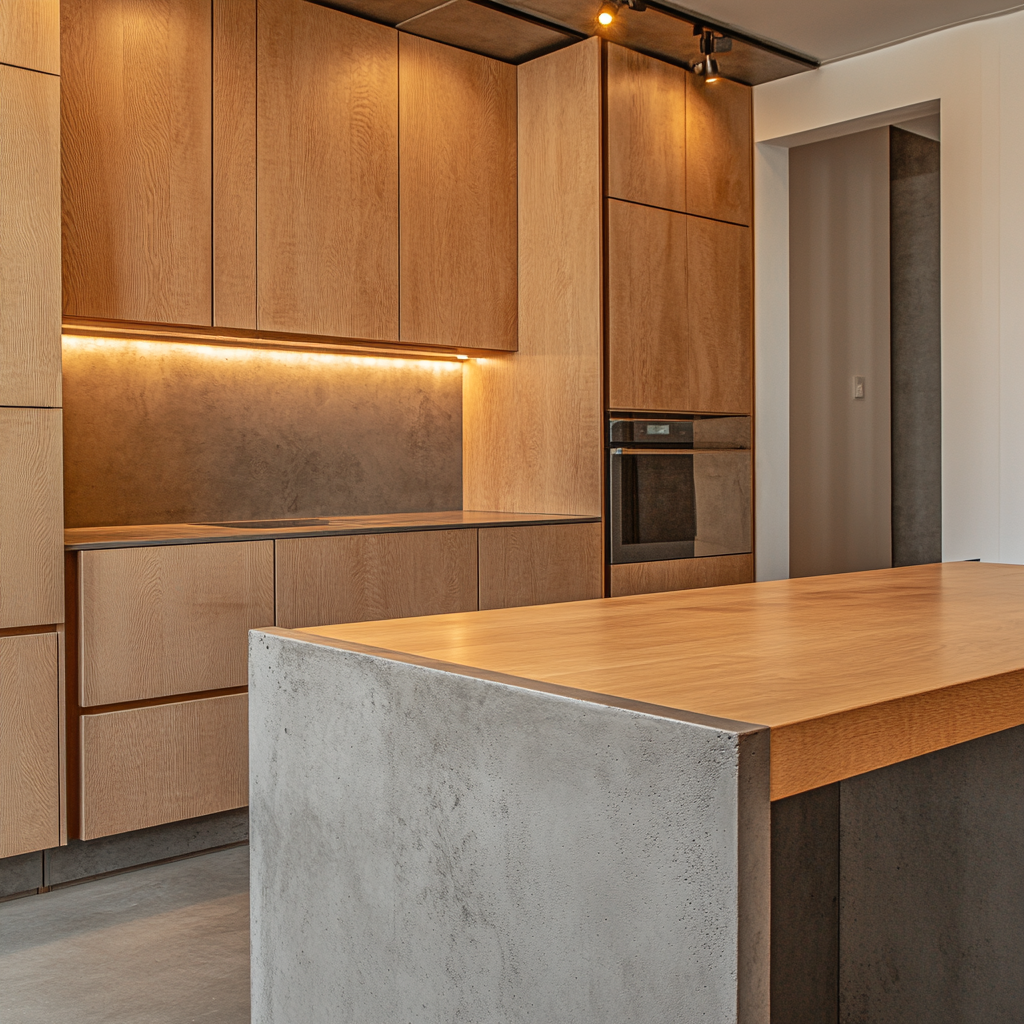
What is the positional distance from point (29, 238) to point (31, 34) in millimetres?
505

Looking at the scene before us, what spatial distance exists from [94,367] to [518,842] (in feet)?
9.70

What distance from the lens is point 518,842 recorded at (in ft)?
3.46

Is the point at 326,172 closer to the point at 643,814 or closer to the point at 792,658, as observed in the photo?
the point at 792,658

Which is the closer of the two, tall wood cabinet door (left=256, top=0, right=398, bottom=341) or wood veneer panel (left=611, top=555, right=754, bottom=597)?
tall wood cabinet door (left=256, top=0, right=398, bottom=341)

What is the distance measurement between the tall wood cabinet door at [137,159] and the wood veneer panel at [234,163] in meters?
0.04

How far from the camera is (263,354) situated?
13.1 ft

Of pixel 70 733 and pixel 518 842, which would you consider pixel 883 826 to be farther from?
pixel 70 733

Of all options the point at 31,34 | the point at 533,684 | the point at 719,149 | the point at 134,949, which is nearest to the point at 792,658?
the point at 533,684

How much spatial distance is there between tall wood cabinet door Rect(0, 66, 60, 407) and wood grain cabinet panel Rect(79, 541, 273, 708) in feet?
1.56

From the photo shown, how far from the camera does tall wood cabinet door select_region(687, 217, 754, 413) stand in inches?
176

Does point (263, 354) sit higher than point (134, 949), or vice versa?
point (263, 354)

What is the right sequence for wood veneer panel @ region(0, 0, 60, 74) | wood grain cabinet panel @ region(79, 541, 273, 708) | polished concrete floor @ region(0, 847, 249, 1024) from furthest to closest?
wood grain cabinet panel @ region(79, 541, 273, 708) → wood veneer panel @ region(0, 0, 60, 74) → polished concrete floor @ region(0, 847, 249, 1024)

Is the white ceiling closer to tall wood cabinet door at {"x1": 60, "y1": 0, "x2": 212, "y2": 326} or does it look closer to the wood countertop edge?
tall wood cabinet door at {"x1": 60, "y1": 0, "x2": 212, "y2": 326}

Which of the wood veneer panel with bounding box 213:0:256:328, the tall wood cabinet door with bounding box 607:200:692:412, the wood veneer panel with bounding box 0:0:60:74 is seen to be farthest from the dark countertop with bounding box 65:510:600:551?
the wood veneer panel with bounding box 0:0:60:74
